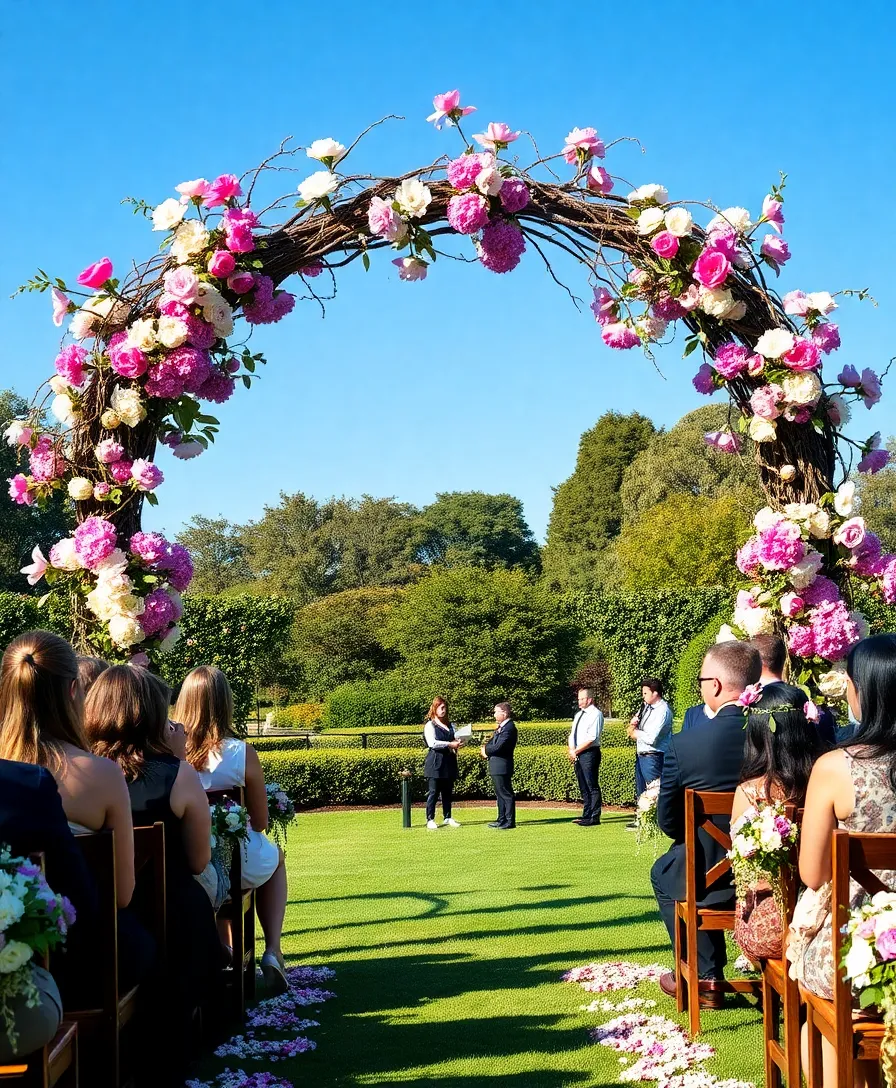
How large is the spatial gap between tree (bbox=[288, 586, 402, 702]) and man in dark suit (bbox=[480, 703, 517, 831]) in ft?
82.4

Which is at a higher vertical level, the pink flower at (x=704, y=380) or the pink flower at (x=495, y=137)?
the pink flower at (x=495, y=137)

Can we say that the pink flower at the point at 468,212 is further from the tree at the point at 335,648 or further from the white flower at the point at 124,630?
the tree at the point at 335,648

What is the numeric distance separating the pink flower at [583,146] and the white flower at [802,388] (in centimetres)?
146

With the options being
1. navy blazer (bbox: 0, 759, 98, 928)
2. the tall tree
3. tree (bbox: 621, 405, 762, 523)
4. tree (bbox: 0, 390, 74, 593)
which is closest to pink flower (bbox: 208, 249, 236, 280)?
navy blazer (bbox: 0, 759, 98, 928)

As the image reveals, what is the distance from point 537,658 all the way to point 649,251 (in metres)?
26.2

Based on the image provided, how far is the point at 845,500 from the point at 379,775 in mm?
14811

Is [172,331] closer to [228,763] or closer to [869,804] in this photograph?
[228,763]

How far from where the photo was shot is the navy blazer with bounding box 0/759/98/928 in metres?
2.98

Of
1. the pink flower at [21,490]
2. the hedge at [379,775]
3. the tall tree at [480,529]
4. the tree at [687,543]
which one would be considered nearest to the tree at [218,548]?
the tall tree at [480,529]

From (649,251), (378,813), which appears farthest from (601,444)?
(649,251)

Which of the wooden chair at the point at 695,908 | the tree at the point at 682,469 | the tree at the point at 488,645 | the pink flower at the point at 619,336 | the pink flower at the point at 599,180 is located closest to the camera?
the wooden chair at the point at 695,908

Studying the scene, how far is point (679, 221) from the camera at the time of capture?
17.5ft

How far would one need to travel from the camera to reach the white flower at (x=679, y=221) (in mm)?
5328

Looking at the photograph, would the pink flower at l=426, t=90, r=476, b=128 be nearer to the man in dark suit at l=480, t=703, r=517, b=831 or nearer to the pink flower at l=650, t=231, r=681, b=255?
the pink flower at l=650, t=231, r=681, b=255
